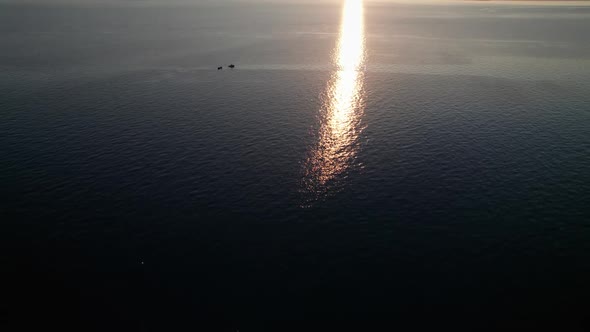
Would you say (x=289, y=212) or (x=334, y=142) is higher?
(x=334, y=142)

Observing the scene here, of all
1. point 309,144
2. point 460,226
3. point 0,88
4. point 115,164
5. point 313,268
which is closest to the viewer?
point 313,268

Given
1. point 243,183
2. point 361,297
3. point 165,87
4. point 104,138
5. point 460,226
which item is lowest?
point 361,297

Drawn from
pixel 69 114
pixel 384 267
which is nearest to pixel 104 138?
pixel 69 114

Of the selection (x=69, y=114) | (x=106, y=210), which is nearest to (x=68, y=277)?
(x=106, y=210)

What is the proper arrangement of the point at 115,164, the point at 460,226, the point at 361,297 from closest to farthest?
1. the point at 361,297
2. the point at 460,226
3. the point at 115,164

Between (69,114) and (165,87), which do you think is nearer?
(69,114)

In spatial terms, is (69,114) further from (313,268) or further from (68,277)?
(313,268)

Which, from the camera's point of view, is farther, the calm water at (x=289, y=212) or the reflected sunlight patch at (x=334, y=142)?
the reflected sunlight patch at (x=334, y=142)

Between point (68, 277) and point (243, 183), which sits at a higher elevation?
point (243, 183)

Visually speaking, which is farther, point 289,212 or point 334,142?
point 334,142

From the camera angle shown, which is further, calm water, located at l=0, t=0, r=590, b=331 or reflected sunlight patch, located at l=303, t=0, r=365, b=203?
reflected sunlight patch, located at l=303, t=0, r=365, b=203
